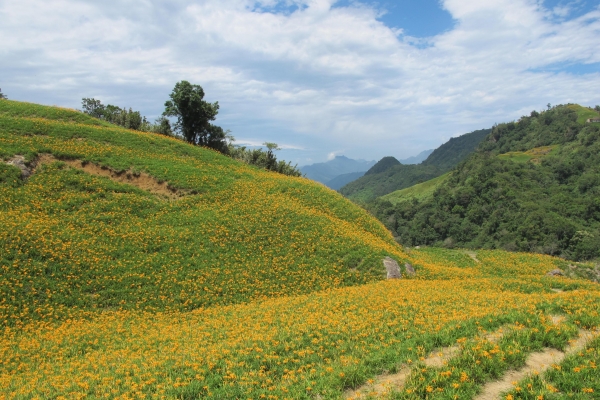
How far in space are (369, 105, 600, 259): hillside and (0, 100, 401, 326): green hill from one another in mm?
73821

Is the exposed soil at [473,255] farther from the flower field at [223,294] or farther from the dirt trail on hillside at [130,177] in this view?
the dirt trail on hillside at [130,177]

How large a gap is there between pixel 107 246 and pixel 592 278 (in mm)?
38902

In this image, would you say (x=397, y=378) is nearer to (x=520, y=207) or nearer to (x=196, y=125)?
(x=196, y=125)

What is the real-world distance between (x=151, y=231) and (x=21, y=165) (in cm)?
1179

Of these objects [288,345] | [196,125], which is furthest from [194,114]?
[288,345]

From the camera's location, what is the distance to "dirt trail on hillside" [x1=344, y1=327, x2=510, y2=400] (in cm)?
774

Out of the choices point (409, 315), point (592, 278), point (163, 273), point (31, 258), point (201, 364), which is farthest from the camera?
point (592, 278)

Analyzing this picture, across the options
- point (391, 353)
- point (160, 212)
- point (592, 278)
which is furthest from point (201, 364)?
point (592, 278)

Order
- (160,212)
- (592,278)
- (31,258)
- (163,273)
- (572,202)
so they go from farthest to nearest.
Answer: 1. (572,202)
2. (592,278)
3. (160,212)
4. (163,273)
5. (31,258)

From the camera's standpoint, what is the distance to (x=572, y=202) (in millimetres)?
100625

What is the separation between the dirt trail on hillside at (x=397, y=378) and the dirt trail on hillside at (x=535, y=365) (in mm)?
992

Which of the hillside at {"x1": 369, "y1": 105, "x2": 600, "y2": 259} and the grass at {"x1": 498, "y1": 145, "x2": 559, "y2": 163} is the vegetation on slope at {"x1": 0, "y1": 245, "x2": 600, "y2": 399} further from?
the grass at {"x1": 498, "y1": 145, "x2": 559, "y2": 163}

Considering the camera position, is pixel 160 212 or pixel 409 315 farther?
pixel 160 212

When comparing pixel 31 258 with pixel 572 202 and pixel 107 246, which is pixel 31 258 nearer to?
pixel 107 246
